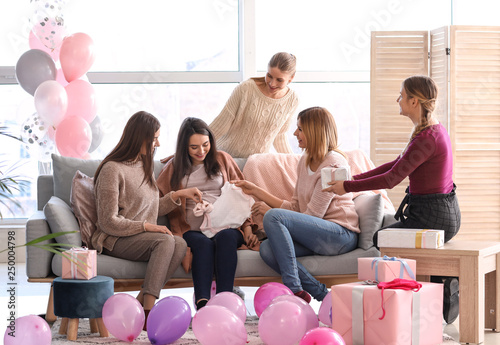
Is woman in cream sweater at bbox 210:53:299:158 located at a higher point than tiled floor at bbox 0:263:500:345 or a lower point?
higher

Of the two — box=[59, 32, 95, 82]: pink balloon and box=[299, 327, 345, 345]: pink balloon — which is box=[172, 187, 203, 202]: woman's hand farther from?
box=[59, 32, 95, 82]: pink balloon

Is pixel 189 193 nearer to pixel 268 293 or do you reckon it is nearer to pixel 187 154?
pixel 187 154

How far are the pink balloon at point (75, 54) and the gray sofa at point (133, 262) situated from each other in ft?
3.65

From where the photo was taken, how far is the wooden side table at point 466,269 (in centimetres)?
256

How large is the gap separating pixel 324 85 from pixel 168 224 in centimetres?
242

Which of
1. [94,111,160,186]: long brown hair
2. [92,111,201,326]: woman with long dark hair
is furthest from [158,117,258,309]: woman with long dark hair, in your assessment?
[94,111,160,186]: long brown hair

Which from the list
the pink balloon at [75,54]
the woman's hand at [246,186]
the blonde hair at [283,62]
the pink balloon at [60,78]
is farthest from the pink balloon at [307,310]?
the pink balloon at [60,78]

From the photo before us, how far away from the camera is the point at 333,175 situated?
9.57 ft

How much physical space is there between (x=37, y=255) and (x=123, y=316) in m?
0.56

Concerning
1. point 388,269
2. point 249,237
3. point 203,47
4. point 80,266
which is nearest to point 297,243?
point 249,237

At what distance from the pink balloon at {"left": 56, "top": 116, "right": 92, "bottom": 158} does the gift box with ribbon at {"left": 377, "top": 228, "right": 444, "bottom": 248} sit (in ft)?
7.03

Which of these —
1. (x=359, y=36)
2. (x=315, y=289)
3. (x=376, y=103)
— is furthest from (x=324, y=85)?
(x=315, y=289)

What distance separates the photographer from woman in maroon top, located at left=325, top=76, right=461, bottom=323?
2.76 meters

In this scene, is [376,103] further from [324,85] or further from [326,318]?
[326,318]
